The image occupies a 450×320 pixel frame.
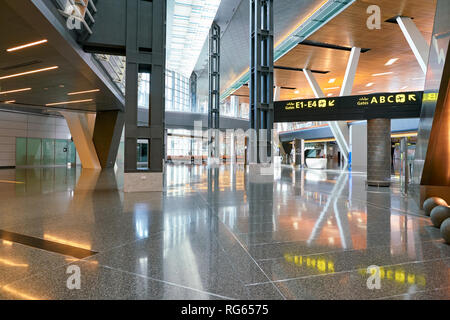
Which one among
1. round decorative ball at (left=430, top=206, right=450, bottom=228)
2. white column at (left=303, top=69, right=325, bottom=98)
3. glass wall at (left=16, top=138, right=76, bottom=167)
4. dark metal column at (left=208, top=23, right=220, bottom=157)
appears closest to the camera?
round decorative ball at (left=430, top=206, right=450, bottom=228)

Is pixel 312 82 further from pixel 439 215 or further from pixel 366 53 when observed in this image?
pixel 439 215

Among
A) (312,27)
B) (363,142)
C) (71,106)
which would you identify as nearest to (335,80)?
(363,142)

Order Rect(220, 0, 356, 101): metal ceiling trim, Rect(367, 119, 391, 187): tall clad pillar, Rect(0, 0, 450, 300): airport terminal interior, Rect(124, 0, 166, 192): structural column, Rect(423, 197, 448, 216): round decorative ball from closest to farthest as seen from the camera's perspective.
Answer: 1. Rect(0, 0, 450, 300): airport terminal interior
2. Rect(423, 197, 448, 216): round decorative ball
3. Rect(124, 0, 166, 192): structural column
4. Rect(367, 119, 391, 187): tall clad pillar
5. Rect(220, 0, 356, 101): metal ceiling trim

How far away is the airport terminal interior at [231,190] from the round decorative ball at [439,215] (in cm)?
2

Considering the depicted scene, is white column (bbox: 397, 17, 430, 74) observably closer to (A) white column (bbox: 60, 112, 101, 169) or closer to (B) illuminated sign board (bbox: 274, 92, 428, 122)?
(B) illuminated sign board (bbox: 274, 92, 428, 122)

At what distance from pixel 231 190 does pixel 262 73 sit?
32.6 ft

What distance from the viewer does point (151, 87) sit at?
1149 centimetres

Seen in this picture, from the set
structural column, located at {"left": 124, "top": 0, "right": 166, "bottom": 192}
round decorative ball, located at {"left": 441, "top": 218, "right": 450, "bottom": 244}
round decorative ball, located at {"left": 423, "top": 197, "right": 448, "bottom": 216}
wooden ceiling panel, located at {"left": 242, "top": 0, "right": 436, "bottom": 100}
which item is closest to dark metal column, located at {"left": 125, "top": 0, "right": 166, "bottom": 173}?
structural column, located at {"left": 124, "top": 0, "right": 166, "bottom": 192}

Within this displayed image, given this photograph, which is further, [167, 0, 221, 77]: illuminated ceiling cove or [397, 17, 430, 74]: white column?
[167, 0, 221, 77]: illuminated ceiling cove

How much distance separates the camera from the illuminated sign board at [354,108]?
44.2ft

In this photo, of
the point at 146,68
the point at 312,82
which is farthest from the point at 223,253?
the point at 312,82

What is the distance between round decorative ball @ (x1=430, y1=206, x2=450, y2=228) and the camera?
5438 millimetres

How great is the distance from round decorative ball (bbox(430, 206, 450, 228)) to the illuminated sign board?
9288 millimetres
